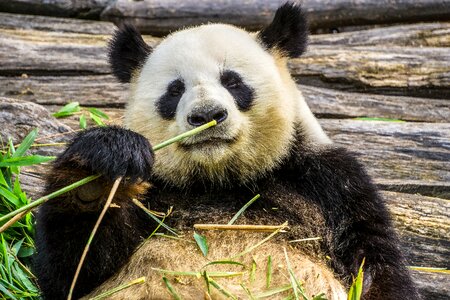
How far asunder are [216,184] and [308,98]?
116 inches

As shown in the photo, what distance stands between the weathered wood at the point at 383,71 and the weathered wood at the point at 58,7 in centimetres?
245

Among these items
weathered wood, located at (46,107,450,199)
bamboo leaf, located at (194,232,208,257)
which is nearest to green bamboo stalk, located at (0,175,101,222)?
bamboo leaf, located at (194,232,208,257)

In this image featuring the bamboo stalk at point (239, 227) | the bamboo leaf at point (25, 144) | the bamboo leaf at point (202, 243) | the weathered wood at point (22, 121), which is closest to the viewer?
the bamboo stalk at point (239, 227)

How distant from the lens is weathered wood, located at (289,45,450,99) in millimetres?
8234

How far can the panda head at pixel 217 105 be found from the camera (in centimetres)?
501

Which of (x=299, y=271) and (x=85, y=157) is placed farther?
(x=299, y=271)

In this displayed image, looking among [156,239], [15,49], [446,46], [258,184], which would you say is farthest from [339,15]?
[156,239]

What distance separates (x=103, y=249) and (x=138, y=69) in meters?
1.68

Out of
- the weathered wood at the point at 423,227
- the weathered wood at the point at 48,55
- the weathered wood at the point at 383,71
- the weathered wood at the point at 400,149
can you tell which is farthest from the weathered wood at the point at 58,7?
the weathered wood at the point at 423,227

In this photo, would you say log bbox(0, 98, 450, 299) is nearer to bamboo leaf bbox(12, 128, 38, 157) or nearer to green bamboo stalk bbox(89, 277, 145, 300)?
bamboo leaf bbox(12, 128, 38, 157)

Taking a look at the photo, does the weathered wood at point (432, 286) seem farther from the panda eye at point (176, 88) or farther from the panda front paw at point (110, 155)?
the panda front paw at point (110, 155)

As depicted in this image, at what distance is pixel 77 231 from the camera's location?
4.66m

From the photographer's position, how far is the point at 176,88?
542cm

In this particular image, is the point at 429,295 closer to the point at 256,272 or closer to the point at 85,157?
the point at 256,272
